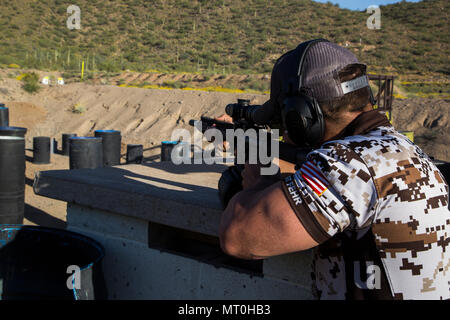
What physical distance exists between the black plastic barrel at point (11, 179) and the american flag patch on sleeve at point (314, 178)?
5.28 m

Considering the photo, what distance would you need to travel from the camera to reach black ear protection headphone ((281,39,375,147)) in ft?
4.70

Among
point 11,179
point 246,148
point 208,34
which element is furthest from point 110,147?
point 208,34

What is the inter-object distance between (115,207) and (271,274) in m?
1.09

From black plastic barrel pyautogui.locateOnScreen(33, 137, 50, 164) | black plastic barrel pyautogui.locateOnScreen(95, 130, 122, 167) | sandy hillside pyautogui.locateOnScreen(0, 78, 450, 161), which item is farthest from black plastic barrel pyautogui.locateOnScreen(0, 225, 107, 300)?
sandy hillside pyautogui.locateOnScreen(0, 78, 450, 161)

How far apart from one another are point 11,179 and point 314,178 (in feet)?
17.7

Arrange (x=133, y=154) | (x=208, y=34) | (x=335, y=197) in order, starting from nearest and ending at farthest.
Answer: (x=335, y=197) → (x=133, y=154) → (x=208, y=34)

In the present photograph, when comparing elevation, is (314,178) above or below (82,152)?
above

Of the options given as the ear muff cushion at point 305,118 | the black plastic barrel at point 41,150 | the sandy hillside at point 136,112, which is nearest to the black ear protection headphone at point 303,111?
the ear muff cushion at point 305,118

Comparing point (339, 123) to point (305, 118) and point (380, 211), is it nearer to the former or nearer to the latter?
point (305, 118)

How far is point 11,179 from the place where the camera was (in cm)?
565

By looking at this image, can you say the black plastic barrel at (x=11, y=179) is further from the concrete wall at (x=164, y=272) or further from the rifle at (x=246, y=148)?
the rifle at (x=246, y=148)

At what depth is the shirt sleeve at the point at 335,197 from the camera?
46.8 inches

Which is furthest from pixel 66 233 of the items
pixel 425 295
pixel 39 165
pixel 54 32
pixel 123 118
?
pixel 54 32
